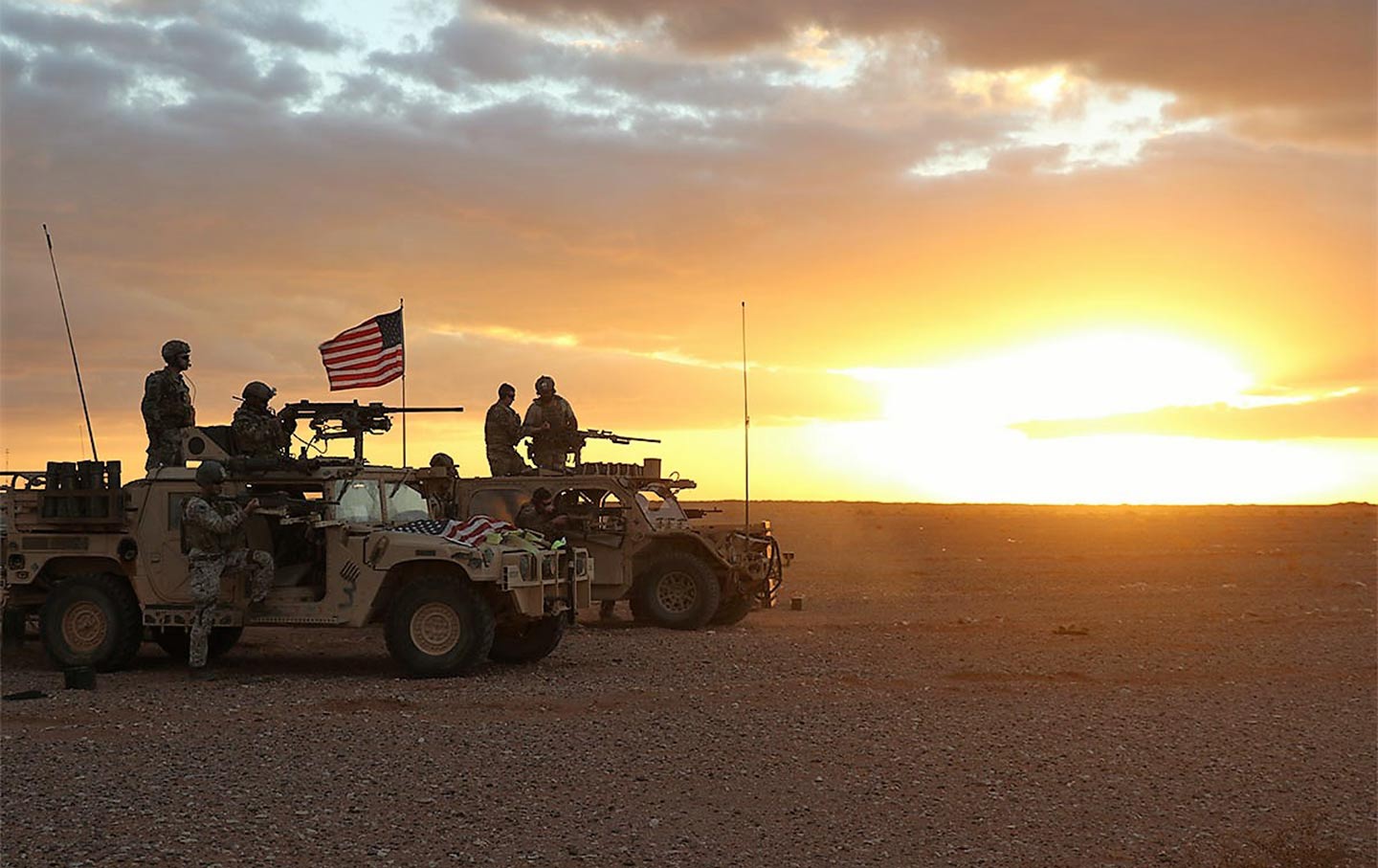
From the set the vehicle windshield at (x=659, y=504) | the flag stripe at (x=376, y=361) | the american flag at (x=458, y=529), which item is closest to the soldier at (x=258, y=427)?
the american flag at (x=458, y=529)

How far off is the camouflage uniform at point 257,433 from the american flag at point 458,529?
1547 mm

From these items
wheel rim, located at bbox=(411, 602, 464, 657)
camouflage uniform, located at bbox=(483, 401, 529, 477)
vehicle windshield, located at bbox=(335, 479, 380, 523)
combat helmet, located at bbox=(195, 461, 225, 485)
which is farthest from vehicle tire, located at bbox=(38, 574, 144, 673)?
camouflage uniform, located at bbox=(483, 401, 529, 477)

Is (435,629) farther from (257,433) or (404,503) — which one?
(257,433)

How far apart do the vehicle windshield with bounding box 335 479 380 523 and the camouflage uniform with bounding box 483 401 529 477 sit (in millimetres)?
5636

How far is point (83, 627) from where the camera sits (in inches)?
541

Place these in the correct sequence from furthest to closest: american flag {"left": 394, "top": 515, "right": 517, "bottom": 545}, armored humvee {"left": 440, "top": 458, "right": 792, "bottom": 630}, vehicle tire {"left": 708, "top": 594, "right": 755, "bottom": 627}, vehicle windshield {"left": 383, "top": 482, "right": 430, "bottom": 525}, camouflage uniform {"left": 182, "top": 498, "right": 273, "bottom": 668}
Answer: vehicle tire {"left": 708, "top": 594, "right": 755, "bottom": 627}
armored humvee {"left": 440, "top": 458, "right": 792, "bottom": 630}
vehicle windshield {"left": 383, "top": 482, "right": 430, "bottom": 525}
american flag {"left": 394, "top": 515, "right": 517, "bottom": 545}
camouflage uniform {"left": 182, "top": 498, "right": 273, "bottom": 668}

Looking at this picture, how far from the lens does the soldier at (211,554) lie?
13.1 metres

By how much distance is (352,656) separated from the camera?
15.3 metres

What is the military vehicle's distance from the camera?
42.7 ft

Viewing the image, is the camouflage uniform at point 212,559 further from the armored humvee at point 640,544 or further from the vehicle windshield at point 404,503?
the armored humvee at point 640,544

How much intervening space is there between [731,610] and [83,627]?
7.82 metres

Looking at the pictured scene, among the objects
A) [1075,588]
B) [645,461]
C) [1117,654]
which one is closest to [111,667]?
[645,461]

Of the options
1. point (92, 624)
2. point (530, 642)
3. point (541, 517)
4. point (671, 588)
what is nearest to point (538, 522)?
point (541, 517)

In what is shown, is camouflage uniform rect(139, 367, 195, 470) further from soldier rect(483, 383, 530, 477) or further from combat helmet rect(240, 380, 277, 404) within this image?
soldier rect(483, 383, 530, 477)
